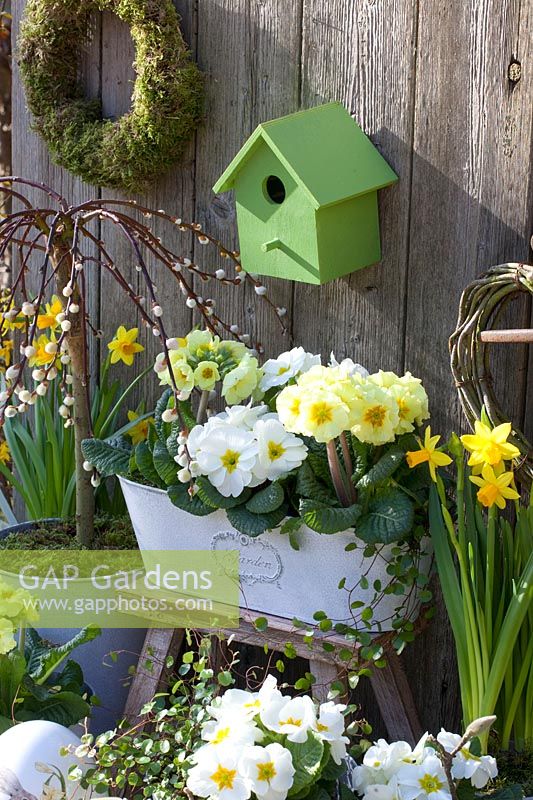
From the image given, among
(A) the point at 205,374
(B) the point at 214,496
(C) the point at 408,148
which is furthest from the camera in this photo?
(C) the point at 408,148

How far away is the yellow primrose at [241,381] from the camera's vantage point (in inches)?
67.7

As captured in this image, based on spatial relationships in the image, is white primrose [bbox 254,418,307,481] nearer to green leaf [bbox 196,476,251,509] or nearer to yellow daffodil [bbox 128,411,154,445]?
A: green leaf [bbox 196,476,251,509]

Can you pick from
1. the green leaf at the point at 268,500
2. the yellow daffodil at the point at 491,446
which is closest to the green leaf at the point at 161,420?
the green leaf at the point at 268,500

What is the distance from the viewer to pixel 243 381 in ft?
5.69

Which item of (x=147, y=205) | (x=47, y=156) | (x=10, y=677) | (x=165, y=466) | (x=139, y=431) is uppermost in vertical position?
(x=47, y=156)

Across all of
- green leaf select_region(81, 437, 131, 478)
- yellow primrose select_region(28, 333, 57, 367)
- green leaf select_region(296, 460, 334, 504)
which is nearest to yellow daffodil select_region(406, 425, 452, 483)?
green leaf select_region(296, 460, 334, 504)

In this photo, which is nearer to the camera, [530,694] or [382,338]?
[530,694]

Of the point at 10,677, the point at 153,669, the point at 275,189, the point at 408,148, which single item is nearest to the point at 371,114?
the point at 408,148

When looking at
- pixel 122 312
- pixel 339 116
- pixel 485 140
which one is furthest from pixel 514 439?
pixel 122 312

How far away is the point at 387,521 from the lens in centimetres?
156

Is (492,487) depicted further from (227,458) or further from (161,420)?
(161,420)

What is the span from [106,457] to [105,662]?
483mm

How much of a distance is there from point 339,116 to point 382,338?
0.44m

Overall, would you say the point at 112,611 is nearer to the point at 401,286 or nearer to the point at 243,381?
the point at 243,381
